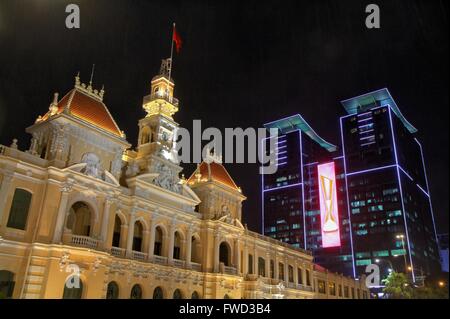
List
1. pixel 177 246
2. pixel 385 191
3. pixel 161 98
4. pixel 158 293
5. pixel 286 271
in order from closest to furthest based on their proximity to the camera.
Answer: pixel 158 293, pixel 177 246, pixel 161 98, pixel 286 271, pixel 385 191

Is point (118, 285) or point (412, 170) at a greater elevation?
point (412, 170)

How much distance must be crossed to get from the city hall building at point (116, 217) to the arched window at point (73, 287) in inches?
3.1

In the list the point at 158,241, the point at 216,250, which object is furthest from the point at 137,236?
the point at 216,250

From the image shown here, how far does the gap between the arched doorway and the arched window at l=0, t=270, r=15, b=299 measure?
664cm

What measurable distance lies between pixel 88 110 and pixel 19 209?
11.1 meters

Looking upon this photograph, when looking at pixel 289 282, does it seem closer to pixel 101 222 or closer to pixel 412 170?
pixel 101 222

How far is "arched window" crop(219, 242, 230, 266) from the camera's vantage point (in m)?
49.1

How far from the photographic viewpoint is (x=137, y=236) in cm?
3997

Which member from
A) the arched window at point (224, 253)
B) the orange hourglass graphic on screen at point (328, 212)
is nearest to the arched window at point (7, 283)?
the arched window at point (224, 253)

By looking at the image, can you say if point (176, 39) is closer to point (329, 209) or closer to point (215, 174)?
point (215, 174)

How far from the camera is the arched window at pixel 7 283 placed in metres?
27.8

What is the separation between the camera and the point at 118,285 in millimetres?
35719
